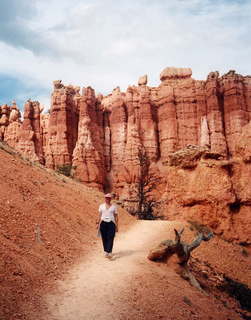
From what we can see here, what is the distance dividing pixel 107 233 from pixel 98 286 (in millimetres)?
2331

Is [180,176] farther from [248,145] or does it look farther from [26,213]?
[26,213]

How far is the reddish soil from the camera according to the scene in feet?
17.7

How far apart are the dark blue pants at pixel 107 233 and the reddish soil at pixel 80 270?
36cm

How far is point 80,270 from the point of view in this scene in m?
7.36

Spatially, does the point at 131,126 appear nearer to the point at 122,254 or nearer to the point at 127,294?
the point at 122,254

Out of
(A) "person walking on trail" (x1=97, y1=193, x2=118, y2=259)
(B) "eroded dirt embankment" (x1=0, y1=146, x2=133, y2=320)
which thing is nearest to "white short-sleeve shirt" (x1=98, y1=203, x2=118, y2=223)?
(A) "person walking on trail" (x1=97, y1=193, x2=118, y2=259)

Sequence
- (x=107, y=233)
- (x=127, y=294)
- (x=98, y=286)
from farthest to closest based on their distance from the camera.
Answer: (x=107, y=233)
(x=98, y=286)
(x=127, y=294)

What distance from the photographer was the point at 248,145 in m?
14.4

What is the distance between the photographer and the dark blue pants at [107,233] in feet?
28.1

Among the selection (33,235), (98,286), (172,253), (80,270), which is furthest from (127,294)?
(33,235)

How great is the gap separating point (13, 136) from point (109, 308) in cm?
5736

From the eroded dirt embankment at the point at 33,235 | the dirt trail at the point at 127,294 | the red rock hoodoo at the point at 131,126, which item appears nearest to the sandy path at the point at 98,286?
the dirt trail at the point at 127,294

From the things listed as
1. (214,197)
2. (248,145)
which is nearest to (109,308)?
(214,197)

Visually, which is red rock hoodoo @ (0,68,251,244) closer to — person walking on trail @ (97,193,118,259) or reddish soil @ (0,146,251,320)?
reddish soil @ (0,146,251,320)
